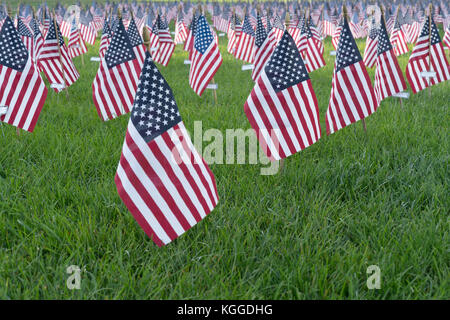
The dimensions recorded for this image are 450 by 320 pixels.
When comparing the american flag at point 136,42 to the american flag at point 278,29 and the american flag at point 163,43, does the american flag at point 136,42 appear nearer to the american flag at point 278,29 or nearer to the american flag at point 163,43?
the american flag at point 163,43

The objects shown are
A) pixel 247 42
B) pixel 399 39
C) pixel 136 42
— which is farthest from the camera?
pixel 399 39

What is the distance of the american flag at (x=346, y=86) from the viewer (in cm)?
513

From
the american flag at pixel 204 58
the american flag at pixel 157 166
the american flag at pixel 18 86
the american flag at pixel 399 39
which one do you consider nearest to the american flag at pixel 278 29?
the american flag at pixel 399 39

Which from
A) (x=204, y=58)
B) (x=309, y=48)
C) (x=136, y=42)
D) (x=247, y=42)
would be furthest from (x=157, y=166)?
(x=247, y=42)

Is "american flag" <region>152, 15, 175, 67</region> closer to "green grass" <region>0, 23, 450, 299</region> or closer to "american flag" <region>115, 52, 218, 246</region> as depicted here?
"green grass" <region>0, 23, 450, 299</region>

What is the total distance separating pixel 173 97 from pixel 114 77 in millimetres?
3592

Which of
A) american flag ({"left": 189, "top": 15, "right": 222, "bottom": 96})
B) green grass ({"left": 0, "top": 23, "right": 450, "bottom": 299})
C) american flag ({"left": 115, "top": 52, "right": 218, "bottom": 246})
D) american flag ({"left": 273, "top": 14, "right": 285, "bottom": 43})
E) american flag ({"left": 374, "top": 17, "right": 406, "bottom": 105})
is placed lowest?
green grass ({"left": 0, "top": 23, "right": 450, "bottom": 299})

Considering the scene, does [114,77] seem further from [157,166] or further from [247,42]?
[247,42]

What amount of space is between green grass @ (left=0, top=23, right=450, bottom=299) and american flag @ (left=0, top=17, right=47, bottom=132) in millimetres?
341

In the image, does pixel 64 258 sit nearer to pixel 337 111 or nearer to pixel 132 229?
pixel 132 229

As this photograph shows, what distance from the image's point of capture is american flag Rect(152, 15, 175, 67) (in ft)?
38.7

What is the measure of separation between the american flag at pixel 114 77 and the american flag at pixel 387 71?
3.94 m

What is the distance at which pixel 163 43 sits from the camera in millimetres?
11984

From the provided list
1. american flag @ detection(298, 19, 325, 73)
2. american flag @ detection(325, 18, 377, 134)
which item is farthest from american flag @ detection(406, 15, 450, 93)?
american flag @ detection(325, 18, 377, 134)
